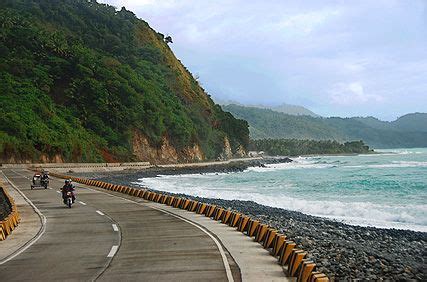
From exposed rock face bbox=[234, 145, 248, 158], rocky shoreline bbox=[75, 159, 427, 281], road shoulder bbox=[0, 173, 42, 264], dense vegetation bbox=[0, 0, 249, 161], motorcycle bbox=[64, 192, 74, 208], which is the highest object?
dense vegetation bbox=[0, 0, 249, 161]

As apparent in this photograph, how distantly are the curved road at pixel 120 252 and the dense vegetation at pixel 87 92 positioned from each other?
6453cm

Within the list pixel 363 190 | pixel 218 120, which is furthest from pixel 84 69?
pixel 363 190

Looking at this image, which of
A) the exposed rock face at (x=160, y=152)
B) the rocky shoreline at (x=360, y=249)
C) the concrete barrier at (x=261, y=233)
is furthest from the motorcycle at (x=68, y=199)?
the exposed rock face at (x=160, y=152)

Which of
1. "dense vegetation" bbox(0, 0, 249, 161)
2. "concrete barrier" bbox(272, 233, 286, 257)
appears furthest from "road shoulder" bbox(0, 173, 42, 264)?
"dense vegetation" bbox(0, 0, 249, 161)

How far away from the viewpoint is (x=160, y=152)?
114 meters

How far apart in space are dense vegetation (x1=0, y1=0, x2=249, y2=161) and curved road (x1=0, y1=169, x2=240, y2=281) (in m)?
64.5

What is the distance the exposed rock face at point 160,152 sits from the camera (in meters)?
107

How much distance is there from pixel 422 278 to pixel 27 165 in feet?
250

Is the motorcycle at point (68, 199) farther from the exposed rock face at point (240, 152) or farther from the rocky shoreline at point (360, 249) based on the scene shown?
the exposed rock face at point (240, 152)

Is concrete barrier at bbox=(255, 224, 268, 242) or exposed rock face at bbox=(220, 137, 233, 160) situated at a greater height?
exposed rock face at bbox=(220, 137, 233, 160)

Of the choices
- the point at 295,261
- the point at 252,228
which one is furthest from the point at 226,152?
the point at 295,261

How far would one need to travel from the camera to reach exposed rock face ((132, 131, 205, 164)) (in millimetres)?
107438

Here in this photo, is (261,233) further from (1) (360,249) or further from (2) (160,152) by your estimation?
(2) (160,152)

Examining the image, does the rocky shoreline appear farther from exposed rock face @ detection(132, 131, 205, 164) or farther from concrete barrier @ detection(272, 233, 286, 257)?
exposed rock face @ detection(132, 131, 205, 164)
